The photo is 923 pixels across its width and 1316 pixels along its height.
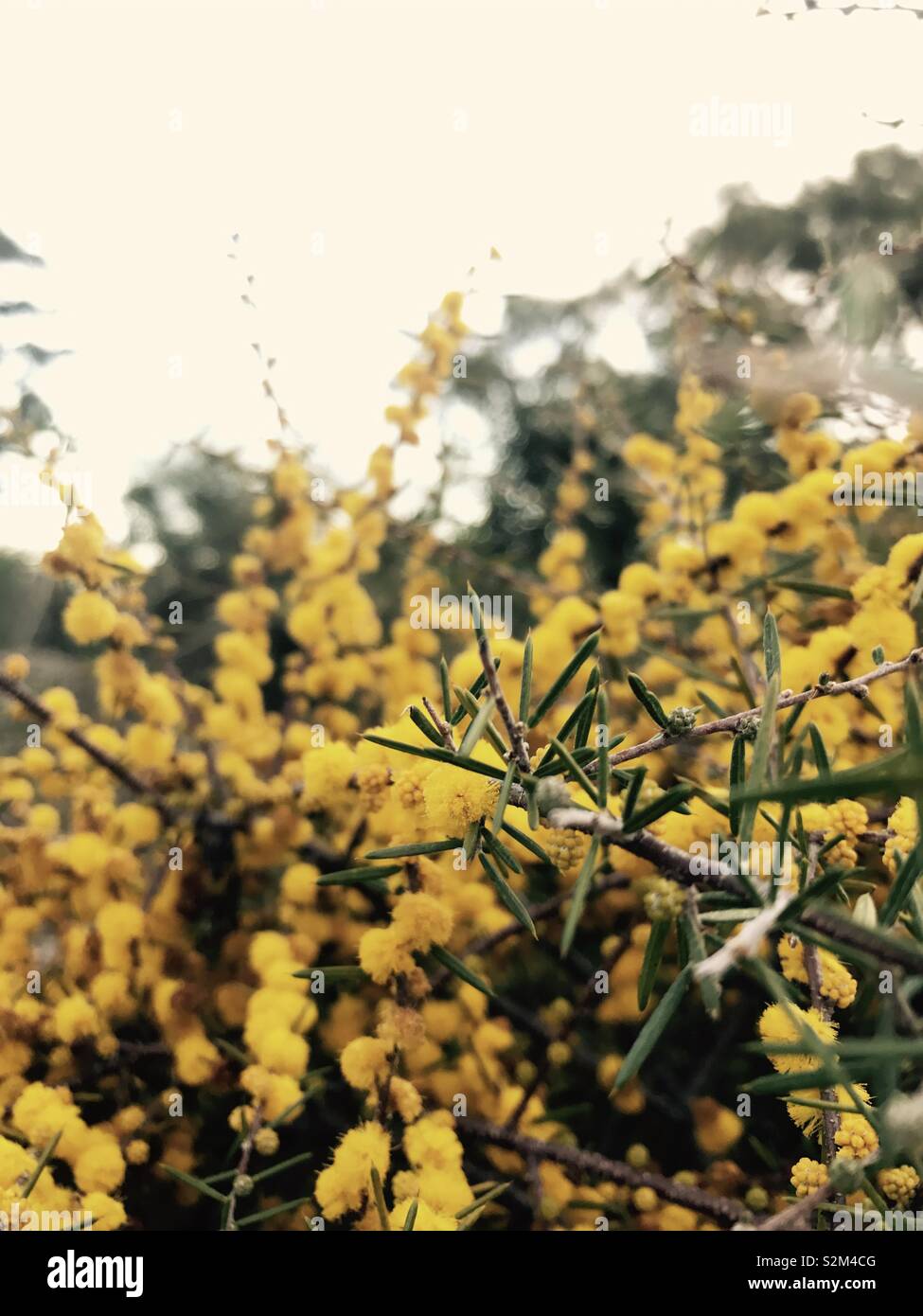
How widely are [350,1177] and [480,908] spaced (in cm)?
29

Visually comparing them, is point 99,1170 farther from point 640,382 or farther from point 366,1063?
point 640,382

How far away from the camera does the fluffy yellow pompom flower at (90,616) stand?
94cm

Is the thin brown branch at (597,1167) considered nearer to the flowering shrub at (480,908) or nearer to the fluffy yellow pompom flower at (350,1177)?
the flowering shrub at (480,908)

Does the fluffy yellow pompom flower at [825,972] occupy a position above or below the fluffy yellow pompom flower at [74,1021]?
above

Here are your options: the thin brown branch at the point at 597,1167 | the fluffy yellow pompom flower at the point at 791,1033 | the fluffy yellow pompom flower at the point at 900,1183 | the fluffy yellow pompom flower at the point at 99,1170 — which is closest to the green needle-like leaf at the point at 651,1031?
the fluffy yellow pompom flower at the point at 791,1033

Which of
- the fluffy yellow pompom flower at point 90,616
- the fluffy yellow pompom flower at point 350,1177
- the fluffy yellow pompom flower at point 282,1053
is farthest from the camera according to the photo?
the fluffy yellow pompom flower at point 90,616

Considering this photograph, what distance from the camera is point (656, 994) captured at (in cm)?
87

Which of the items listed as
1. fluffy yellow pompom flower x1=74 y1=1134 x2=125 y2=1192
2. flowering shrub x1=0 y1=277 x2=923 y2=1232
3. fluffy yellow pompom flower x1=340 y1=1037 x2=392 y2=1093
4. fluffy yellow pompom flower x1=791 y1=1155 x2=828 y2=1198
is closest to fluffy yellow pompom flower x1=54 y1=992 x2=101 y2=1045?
flowering shrub x1=0 y1=277 x2=923 y2=1232

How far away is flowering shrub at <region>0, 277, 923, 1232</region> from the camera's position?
0.50m

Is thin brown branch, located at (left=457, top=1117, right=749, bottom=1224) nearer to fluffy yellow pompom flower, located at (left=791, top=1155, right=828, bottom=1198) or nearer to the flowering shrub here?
the flowering shrub

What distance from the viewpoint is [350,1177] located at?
628 mm

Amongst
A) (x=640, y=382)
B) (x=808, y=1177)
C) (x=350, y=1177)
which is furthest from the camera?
(x=640, y=382)

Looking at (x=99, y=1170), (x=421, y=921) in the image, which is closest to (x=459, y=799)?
(x=421, y=921)
